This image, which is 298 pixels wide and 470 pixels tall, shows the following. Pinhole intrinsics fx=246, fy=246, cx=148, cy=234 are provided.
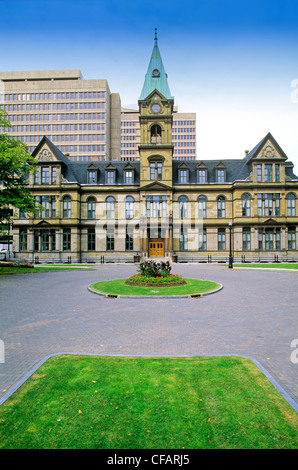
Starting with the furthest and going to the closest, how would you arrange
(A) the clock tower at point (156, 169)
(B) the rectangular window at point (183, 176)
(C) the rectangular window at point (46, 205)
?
(B) the rectangular window at point (183, 176), (C) the rectangular window at point (46, 205), (A) the clock tower at point (156, 169)

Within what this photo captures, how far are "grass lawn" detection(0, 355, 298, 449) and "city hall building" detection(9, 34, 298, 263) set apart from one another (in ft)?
104

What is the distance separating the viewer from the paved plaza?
586 centimetres

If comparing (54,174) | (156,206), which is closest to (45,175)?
(54,174)

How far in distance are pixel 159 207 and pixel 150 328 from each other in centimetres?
3108

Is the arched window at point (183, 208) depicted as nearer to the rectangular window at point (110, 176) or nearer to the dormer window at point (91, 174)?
the rectangular window at point (110, 176)

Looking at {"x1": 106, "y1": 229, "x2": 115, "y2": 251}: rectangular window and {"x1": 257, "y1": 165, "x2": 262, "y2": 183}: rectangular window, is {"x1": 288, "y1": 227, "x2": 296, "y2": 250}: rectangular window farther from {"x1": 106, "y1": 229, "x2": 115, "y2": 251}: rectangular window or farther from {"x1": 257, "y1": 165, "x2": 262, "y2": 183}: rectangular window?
{"x1": 106, "y1": 229, "x2": 115, "y2": 251}: rectangular window

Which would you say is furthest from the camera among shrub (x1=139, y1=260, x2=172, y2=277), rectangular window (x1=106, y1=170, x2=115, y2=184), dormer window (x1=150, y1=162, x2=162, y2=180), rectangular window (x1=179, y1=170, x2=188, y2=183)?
rectangular window (x1=106, y1=170, x2=115, y2=184)

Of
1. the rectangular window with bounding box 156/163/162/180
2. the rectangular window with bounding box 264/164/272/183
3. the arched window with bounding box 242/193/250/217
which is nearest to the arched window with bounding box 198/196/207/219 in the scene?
the arched window with bounding box 242/193/250/217

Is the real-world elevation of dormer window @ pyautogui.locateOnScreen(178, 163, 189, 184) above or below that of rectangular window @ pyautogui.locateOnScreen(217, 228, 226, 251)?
above

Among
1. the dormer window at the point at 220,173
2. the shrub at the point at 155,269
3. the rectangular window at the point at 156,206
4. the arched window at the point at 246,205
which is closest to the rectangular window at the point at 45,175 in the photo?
the rectangular window at the point at 156,206

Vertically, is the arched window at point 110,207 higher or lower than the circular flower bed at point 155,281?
higher

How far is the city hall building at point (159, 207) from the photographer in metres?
37.8

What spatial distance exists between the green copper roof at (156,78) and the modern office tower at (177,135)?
5250 cm

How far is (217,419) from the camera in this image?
11.5 ft
